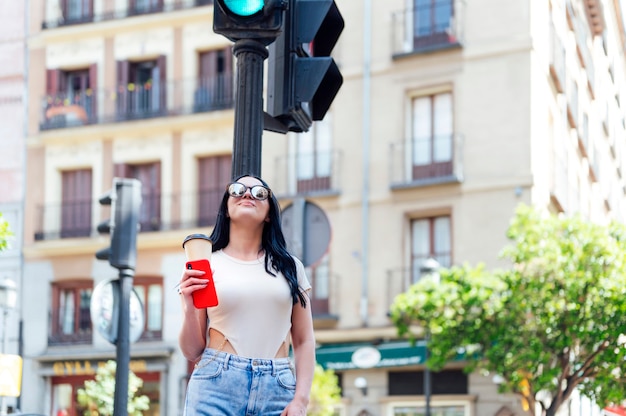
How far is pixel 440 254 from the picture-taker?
3116 centimetres

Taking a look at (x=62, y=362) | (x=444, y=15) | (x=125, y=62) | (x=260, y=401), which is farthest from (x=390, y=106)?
(x=260, y=401)

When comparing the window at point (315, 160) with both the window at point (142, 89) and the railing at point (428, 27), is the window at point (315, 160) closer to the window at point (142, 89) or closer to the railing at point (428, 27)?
the railing at point (428, 27)

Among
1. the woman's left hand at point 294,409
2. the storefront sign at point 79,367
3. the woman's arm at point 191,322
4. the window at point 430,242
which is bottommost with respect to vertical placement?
the woman's left hand at point 294,409

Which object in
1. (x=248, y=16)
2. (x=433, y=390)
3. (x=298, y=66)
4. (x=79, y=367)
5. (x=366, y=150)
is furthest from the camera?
(x=79, y=367)

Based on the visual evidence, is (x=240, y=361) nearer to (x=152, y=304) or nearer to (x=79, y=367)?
(x=152, y=304)

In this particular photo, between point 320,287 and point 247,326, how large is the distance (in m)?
27.1

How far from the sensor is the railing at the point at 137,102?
113 ft

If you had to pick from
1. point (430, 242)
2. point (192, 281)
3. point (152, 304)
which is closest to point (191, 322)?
point (192, 281)

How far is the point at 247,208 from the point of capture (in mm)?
5137

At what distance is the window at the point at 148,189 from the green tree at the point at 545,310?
10.4m

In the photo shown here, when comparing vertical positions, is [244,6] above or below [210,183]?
below

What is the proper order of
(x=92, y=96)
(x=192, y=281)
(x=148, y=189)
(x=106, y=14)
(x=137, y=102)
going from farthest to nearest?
(x=106, y=14)
(x=92, y=96)
(x=137, y=102)
(x=148, y=189)
(x=192, y=281)

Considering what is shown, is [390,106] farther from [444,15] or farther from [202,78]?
[202,78]

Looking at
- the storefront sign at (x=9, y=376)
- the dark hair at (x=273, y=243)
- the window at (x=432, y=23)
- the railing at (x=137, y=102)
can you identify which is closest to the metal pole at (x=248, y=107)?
the dark hair at (x=273, y=243)
